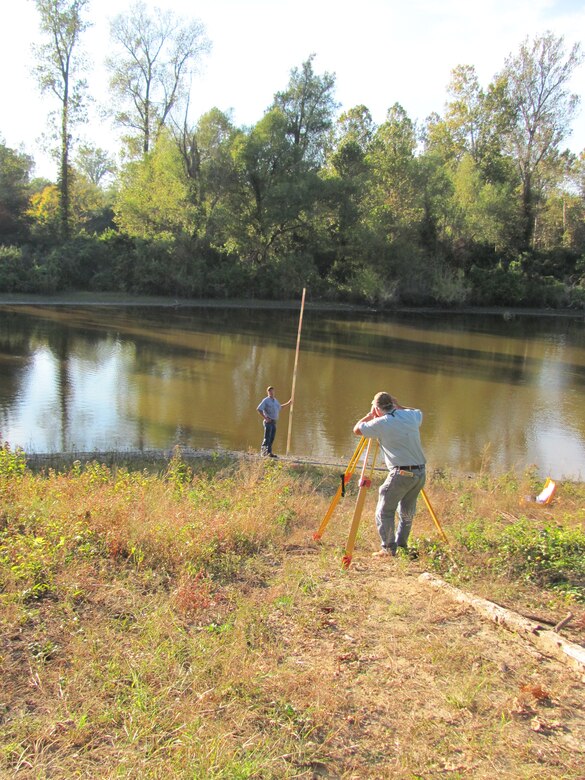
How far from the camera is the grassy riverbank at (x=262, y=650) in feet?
10.5

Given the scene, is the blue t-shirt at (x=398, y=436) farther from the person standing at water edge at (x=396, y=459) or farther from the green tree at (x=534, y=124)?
the green tree at (x=534, y=124)

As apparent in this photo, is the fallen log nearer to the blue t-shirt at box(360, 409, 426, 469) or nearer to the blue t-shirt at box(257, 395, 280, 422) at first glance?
the blue t-shirt at box(360, 409, 426, 469)

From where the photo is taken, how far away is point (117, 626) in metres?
4.31

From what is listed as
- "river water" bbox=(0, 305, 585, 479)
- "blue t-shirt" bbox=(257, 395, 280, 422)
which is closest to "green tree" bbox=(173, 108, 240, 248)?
"river water" bbox=(0, 305, 585, 479)

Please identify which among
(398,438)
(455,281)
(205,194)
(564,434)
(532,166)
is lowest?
(564,434)

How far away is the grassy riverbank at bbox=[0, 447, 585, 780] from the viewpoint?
321 cm

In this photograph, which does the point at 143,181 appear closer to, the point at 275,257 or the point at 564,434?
the point at 275,257

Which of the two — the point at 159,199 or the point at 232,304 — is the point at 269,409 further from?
the point at 159,199

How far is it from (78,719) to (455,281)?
49443mm

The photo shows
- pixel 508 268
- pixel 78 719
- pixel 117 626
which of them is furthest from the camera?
pixel 508 268

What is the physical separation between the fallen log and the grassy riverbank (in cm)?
12

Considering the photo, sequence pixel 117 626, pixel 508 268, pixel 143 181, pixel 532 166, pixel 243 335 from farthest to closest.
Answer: pixel 532 166
pixel 508 268
pixel 143 181
pixel 243 335
pixel 117 626

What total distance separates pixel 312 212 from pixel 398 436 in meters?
42.2

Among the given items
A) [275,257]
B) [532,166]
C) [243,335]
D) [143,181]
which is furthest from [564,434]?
[532,166]
